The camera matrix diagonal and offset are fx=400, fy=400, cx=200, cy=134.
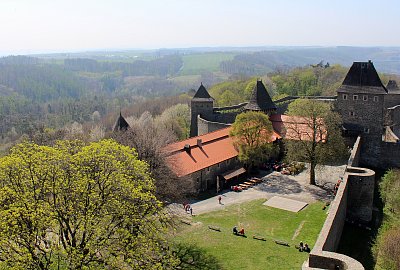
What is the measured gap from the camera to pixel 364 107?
138 feet

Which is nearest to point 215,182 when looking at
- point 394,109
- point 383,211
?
point 383,211

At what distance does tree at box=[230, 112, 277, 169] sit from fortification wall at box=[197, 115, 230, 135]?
977 centimetres

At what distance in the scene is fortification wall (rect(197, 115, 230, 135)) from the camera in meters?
52.4

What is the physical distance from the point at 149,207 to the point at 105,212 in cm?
277

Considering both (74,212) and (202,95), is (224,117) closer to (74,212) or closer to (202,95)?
(202,95)

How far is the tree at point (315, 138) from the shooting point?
36.7 meters

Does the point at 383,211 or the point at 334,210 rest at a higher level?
the point at 334,210

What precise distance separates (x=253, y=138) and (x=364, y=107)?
12.2 metres

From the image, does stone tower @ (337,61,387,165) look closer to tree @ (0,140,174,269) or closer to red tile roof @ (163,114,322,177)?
red tile roof @ (163,114,322,177)

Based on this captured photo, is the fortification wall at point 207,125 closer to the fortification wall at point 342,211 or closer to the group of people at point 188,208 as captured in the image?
the fortification wall at point 342,211

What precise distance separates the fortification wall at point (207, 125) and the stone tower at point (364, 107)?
48.7 feet

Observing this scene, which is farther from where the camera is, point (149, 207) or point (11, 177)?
point (149, 207)

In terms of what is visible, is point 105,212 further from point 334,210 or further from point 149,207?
point 334,210

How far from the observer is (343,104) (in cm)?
4309
